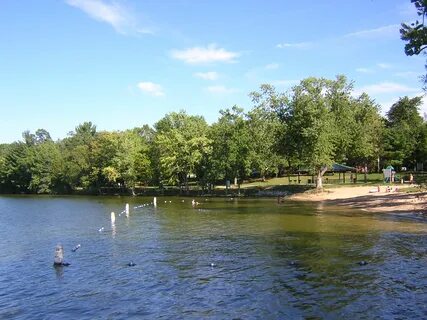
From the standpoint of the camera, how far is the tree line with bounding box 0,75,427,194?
76.3m

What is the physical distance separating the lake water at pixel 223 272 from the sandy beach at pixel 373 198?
9438 mm

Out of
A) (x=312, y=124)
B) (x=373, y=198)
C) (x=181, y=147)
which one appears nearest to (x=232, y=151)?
(x=181, y=147)

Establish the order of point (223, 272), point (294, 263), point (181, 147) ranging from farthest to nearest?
1. point (181, 147)
2. point (294, 263)
3. point (223, 272)

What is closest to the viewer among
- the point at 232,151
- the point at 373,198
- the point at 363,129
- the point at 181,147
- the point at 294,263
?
the point at 294,263

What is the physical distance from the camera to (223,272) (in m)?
24.1

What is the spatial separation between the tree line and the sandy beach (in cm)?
484

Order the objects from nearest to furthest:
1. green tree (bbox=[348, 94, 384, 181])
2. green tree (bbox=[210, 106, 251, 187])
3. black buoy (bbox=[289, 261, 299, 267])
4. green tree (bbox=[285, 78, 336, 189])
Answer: black buoy (bbox=[289, 261, 299, 267])
green tree (bbox=[285, 78, 336, 189])
green tree (bbox=[348, 94, 384, 181])
green tree (bbox=[210, 106, 251, 187])

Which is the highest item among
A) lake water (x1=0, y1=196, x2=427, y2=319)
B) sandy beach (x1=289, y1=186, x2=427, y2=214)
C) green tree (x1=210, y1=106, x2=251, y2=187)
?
green tree (x1=210, y1=106, x2=251, y2=187)

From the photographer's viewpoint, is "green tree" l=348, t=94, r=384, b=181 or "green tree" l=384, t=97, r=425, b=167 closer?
"green tree" l=348, t=94, r=384, b=181

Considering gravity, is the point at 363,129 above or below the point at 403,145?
above

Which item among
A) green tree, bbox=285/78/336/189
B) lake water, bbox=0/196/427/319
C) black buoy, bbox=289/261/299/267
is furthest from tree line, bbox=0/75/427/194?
black buoy, bbox=289/261/299/267

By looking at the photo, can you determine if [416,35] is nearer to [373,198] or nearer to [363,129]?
[373,198]

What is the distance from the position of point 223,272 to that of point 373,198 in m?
44.2

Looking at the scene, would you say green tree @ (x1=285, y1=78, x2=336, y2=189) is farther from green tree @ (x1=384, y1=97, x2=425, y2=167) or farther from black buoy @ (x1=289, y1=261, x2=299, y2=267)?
black buoy @ (x1=289, y1=261, x2=299, y2=267)
